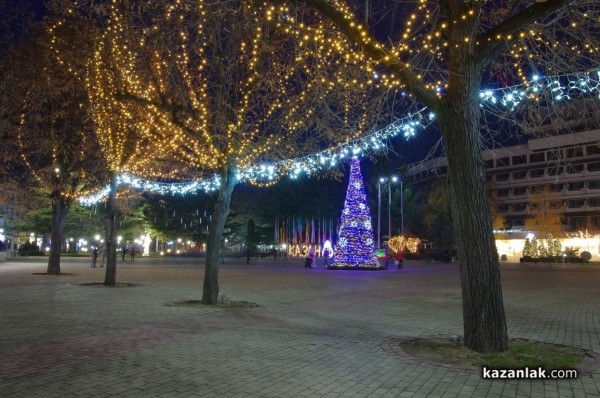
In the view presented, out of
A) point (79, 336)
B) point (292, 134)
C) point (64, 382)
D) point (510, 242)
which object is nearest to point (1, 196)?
point (292, 134)

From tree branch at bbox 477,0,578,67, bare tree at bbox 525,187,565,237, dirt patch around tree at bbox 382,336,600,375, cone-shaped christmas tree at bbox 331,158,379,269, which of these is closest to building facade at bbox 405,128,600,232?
bare tree at bbox 525,187,565,237

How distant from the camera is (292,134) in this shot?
13594mm

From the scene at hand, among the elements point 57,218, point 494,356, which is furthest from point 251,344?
point 57,218

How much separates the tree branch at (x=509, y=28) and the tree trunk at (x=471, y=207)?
0.22 metres

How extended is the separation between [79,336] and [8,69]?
45.0 ft

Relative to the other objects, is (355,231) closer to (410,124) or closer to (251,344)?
(410,124)

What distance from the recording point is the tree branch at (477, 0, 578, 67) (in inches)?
268

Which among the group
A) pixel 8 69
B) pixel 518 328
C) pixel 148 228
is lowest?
pixel 518 328

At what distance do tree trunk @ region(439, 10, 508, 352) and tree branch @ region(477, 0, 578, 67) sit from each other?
216mm

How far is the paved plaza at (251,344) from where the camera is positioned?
5477 millimetres

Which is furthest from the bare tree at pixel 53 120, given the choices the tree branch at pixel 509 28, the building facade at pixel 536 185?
the building facade at pixel 536 185

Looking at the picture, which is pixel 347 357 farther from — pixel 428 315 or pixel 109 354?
pixel 428 315

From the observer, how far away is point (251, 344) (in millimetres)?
7832

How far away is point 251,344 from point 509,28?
601 centimetres
